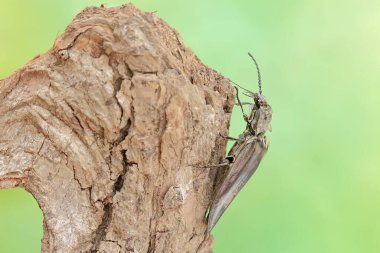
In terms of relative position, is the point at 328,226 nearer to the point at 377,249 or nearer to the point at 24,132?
the point at 377,249

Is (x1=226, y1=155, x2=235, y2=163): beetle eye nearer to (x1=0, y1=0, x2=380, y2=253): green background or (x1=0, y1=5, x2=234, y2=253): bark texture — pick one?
→ (x1=0, y1=5, x2=234, y2=253): bark texture

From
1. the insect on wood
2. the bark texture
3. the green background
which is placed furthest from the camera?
the green background

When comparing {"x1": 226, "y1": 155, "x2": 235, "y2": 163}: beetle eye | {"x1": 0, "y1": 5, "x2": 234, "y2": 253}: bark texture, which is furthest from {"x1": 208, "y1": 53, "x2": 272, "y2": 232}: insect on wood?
{"x1": 0, "y1": 5, "x2": 234, "y2": 253}: bark texture

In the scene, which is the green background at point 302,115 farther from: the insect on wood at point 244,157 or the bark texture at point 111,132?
the bark texture at point 111,132

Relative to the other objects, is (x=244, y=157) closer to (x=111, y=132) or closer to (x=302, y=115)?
(x=111, y=132)

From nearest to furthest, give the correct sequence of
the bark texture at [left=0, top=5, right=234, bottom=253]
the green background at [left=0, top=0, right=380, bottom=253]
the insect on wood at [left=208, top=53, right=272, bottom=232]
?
the bark texture at [left=0, top=5, right=234, bottom=253] < the insect on wood at [left=208, top=53, right=272, bottom=232] < the green background at [left=0, top=0, right=380, bottom=253]

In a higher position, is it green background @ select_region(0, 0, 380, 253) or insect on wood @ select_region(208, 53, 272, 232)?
green background @ select_region(0, 0, 380, 253)

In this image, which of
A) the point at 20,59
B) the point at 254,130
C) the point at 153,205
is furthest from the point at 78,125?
the point at 20,59
